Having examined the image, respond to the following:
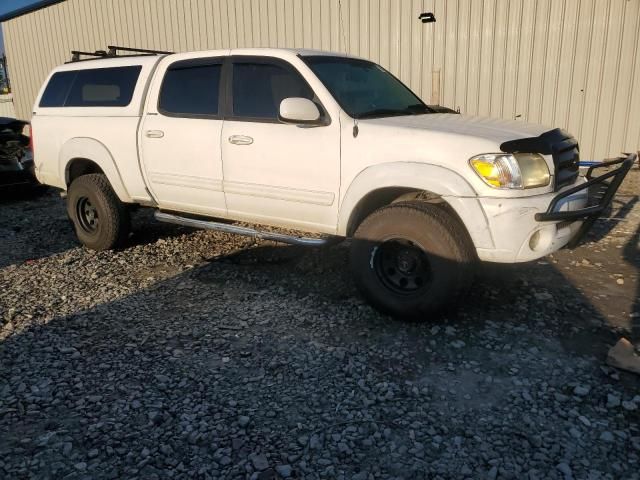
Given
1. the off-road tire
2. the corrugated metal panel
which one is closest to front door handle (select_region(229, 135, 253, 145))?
the off-road tire

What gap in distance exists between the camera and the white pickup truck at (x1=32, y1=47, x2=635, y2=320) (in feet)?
11.5

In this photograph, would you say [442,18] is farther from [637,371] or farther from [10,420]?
[10,420]

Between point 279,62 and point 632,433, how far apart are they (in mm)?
3540

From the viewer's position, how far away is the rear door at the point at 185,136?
15.4ft

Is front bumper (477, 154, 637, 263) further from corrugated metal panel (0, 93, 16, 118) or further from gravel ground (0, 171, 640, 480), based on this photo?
corrugated metal panel (0, 93, 16, 118)

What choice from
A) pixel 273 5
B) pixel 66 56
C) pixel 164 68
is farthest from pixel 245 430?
pixel 66 56

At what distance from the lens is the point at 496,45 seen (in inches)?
348

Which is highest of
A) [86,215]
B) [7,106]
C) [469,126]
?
[469,126]

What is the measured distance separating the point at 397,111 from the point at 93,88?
3347 millimetres

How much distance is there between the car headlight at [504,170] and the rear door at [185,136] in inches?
88.1

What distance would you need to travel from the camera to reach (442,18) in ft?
30.2

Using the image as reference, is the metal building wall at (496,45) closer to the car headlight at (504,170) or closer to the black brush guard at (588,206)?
the black brush guard at (588,206)

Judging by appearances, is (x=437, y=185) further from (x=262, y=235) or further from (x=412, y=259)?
(x=262, y=235)

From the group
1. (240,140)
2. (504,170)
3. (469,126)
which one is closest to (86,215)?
(240,140)
